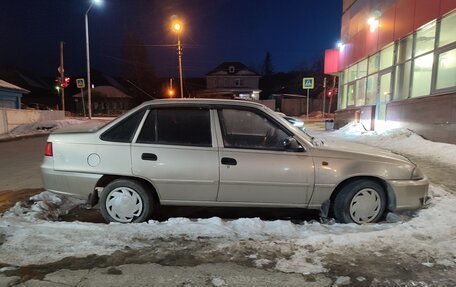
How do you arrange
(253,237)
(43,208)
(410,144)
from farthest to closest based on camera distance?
(410,144)
(43,208)
(253,237)

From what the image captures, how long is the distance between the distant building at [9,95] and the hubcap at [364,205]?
95.1ft

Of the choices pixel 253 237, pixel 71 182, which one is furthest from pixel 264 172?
pixel 71 182

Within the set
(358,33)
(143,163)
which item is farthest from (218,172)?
(358,33)

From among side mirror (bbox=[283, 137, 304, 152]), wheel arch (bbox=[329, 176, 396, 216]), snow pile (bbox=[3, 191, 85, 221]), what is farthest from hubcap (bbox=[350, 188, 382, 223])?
snow pile (bbox=[3, 191, 85, 221])

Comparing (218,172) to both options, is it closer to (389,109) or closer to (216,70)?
(389,109)

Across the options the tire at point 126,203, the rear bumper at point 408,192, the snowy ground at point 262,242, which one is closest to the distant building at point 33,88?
the tire at point 126,203

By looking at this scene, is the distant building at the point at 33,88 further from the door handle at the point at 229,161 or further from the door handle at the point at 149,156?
the door handle at the point at 229,161

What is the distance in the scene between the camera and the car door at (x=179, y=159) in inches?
178

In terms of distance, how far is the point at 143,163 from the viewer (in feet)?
15.0

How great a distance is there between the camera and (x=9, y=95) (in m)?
28.9

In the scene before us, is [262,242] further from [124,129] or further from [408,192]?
[124,129]

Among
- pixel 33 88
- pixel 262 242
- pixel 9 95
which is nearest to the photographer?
pixel 262 242

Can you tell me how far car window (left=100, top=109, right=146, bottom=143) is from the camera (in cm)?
469

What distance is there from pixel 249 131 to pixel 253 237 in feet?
4.89
